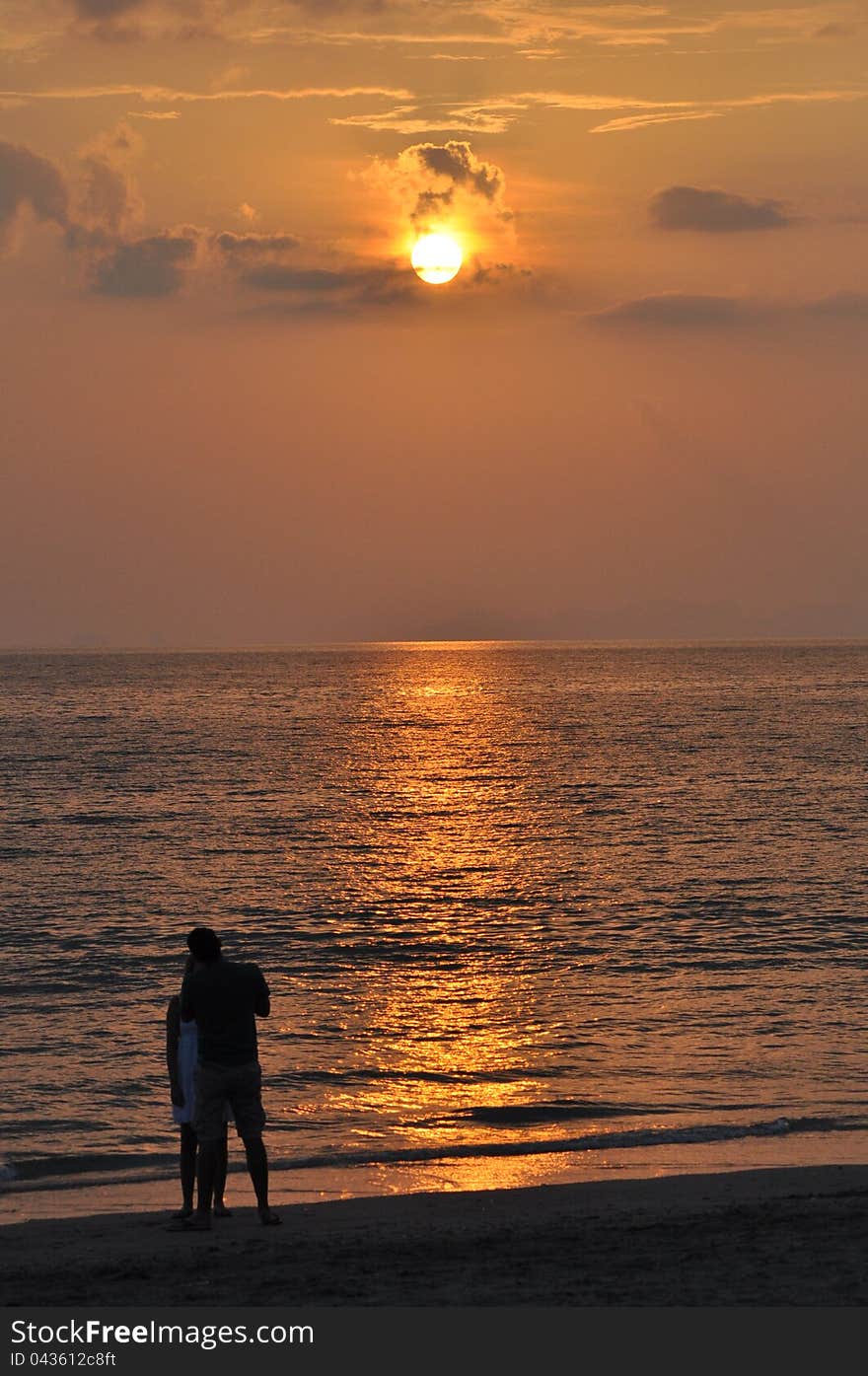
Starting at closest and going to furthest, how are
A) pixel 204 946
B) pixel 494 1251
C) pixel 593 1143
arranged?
pixel 494 1251, pixel 204 946, pixel 593 1143

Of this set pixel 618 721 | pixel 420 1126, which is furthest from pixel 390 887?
pixel 618 721

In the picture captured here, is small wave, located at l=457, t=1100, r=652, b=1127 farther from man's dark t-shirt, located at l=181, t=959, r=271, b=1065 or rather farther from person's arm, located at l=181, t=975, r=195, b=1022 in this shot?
person's arm, located at l=181, t=975, r=195, b=1022

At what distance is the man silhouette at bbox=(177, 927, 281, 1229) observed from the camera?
10797 mm

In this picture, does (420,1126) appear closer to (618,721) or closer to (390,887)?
(390,887)

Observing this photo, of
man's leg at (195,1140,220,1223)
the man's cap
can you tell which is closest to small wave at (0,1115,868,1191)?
man's leg at (195,1140,220,1223)

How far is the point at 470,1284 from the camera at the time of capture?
30.3ft

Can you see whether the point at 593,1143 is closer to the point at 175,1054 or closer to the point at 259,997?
the point at 175,1054

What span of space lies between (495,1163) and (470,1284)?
560 cm

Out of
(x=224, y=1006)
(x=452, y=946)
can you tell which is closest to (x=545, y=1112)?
(x=224, y=1006)

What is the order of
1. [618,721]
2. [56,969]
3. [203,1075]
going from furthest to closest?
1. [618,721]
2. [56,969]
3. [203,1075]

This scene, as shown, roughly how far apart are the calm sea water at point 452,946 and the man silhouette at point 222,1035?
425 centimetres

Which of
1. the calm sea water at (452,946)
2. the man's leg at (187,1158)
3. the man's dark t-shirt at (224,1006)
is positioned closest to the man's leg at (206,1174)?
the man's leg at (187,1158)

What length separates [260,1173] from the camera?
11445mm

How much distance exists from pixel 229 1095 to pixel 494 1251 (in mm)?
2315
